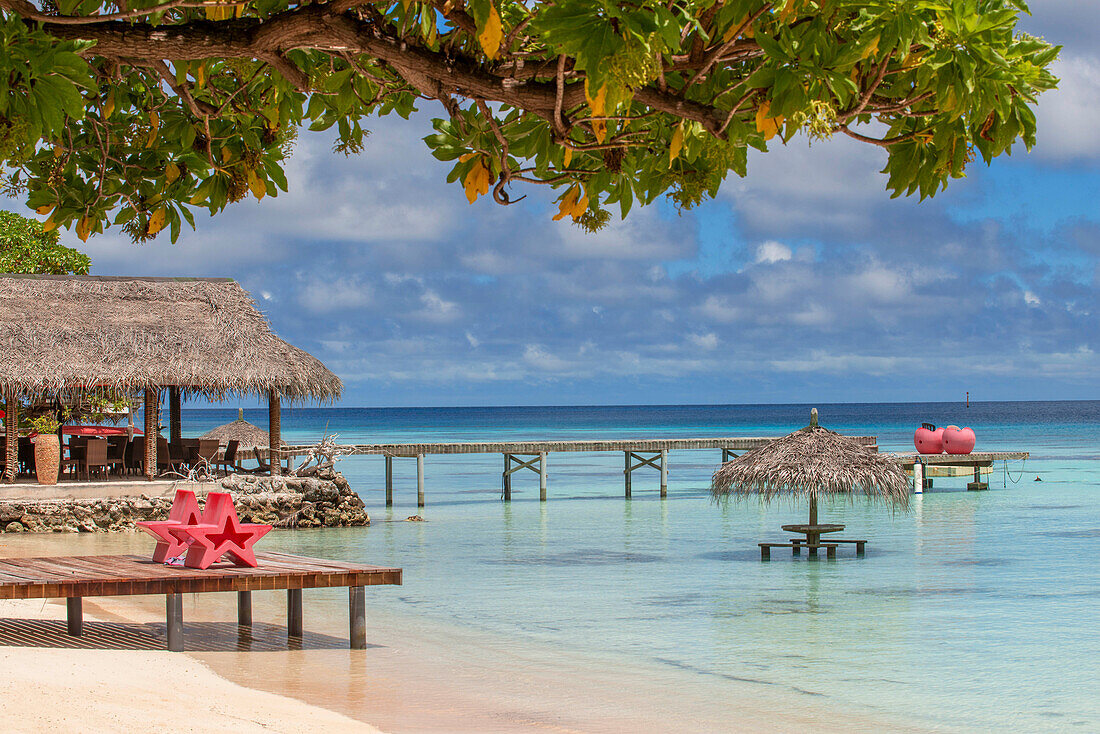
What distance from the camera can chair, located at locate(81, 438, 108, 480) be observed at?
1586cm

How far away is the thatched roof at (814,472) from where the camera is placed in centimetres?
1290

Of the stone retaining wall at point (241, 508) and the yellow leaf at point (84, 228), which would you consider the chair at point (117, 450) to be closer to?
the stone retaining wall at point (241, 508)

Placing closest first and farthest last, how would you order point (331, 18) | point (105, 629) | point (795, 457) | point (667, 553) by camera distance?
point (331, 18) < point (105, 629) < point (795, 457) < point (667, 553)

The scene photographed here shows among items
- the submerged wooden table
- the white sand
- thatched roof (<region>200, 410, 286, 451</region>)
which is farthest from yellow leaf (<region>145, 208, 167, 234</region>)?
thatched roof (<region>200, 410, 286, 451</region>)

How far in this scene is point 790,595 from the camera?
11.9 meters

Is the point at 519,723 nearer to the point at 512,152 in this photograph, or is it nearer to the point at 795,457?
the point at 512,152

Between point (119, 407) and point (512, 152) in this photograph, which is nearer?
point (512, 152)

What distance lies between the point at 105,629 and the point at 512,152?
6989 mm

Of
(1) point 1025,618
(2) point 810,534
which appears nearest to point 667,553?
(2) point 810,534

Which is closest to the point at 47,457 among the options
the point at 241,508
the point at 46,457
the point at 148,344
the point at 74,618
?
the point at 46,457

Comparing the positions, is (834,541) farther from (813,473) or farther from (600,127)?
(600,127)

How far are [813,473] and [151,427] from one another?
9658mm

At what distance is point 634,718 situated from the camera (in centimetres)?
676

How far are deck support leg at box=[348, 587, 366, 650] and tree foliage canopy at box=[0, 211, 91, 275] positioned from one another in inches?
563
